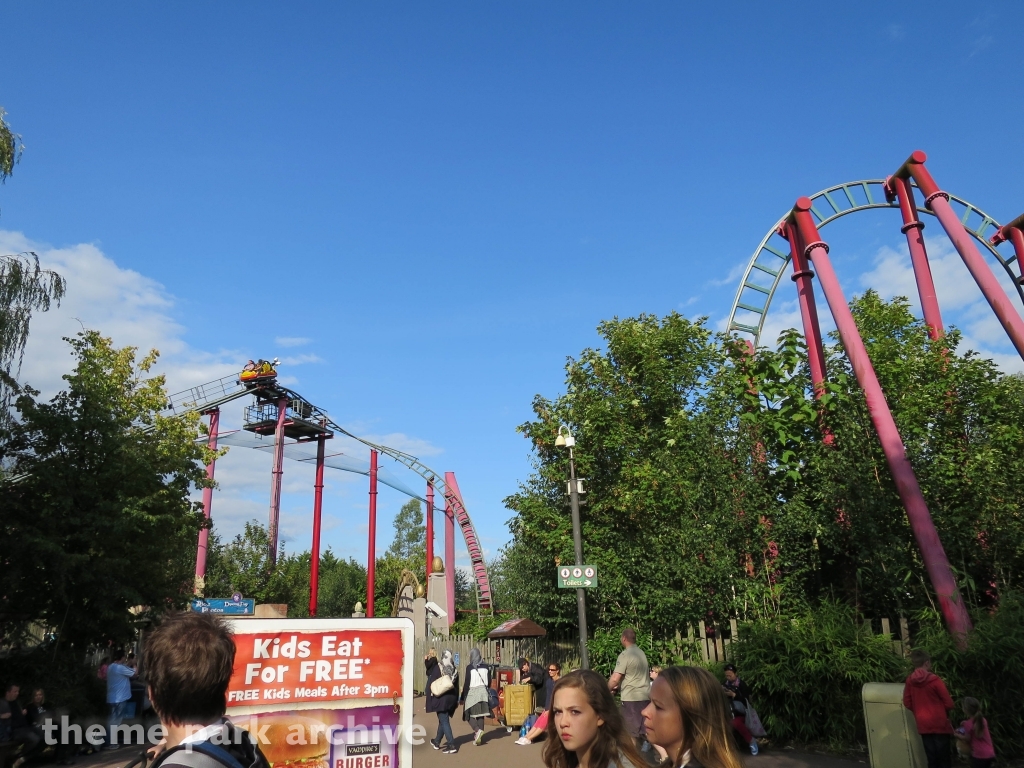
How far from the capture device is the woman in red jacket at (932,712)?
730cm

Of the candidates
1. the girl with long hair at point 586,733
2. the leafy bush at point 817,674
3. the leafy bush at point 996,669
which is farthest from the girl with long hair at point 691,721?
the leafy bush at point 817,674

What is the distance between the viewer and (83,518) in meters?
14.4

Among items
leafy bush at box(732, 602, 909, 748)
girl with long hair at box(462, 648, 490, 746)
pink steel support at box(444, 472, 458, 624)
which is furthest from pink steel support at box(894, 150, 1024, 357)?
pink steel support at box(444, 472, 458, 624)

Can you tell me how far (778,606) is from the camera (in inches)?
587

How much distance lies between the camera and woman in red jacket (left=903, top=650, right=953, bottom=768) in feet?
24.0

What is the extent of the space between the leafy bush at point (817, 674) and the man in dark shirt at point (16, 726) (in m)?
10.0

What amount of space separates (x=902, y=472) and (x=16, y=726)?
1346 centimetres

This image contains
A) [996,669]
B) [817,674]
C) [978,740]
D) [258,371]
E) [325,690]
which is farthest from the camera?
[258,371]

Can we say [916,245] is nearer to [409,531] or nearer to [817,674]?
[817,674]

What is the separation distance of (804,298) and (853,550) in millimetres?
6472

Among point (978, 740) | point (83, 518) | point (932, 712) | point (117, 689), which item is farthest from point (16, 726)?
point (978, 740)

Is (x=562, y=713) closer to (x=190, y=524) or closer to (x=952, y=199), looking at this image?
(x=190, y=524)

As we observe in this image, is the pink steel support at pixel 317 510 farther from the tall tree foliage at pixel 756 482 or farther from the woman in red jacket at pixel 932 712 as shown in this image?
the woman in red jacket at pixel 932 712

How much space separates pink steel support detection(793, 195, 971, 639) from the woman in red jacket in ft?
12.3
